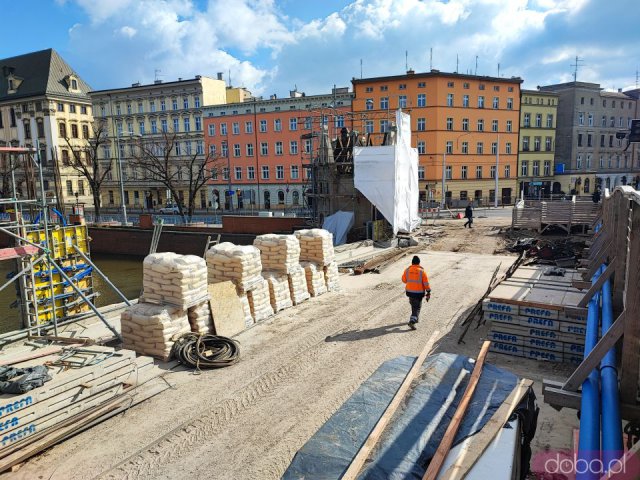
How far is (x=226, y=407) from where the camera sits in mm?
7656

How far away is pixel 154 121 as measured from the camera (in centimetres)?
6041

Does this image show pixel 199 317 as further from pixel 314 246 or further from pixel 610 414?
pixel 610 414

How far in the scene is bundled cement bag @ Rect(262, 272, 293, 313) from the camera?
12617mm

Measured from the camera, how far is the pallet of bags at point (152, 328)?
9.27 metres

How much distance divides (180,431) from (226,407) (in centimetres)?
88

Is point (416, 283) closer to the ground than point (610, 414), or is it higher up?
closer to the ground

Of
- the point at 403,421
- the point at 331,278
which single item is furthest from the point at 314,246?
the point at 403,421

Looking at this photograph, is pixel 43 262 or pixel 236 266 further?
pixel 236 266

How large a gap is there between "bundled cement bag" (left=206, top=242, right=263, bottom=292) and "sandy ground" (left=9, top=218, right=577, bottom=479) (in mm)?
1218

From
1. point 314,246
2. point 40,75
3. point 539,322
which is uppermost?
point 40,75

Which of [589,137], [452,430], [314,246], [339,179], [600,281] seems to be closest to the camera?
[452,430]

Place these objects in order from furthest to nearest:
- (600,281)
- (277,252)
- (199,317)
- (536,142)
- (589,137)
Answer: (589,137) < (536,142) < (277,252) < (199,317) < (600,281)

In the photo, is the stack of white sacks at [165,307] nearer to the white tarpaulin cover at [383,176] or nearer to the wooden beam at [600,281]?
the wooden beam at [600,281]

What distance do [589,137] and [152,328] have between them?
70.0 m
